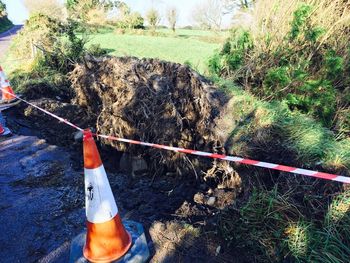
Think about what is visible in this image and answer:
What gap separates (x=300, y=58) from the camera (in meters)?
5.45

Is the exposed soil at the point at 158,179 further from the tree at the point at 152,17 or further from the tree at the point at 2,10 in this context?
the tree at the point at 2,10

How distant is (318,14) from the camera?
5555mm

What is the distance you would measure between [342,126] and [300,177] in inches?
96.6

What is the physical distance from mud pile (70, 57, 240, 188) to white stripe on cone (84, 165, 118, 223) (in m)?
1.59

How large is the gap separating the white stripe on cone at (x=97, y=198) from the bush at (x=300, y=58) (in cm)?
346

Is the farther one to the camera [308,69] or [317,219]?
[308,69]

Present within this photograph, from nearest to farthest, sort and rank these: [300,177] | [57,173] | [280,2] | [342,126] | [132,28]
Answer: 1. [300,177]
2. [57,173]
3. [342,126]
4. [280,2]
5. [132,28]

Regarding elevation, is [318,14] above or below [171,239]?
above

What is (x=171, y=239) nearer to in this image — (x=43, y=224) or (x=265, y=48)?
(x=43, y=224)

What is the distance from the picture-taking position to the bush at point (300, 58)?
4914 mm

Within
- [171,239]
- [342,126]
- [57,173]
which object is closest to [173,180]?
[171,239]

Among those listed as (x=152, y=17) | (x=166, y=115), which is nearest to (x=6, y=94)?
(x=166, y=115)

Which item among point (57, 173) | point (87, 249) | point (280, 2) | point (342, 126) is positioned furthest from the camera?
point (280, 2)

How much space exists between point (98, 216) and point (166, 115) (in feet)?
6.70
